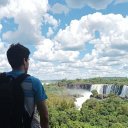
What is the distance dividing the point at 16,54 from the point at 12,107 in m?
0.73

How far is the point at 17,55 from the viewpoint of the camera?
4.85m

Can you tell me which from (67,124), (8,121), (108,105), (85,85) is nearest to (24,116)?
(8,121)

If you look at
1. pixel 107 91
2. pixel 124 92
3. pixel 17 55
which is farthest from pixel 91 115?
pixel 17 55

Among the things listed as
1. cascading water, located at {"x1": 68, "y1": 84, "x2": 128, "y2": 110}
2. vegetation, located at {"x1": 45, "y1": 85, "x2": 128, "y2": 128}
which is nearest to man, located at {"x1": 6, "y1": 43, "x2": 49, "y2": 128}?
vegetation, located at {"x1": 45, "y1": 85, "x2": 128, "y2": 128}

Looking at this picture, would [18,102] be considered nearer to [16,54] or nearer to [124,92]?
[16,54]

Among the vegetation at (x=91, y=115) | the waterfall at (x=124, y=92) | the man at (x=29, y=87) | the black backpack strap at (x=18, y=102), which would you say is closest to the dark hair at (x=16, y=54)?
the man at (x=29, y=87)

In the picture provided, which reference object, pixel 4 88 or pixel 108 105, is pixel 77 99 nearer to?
pixel 108 105

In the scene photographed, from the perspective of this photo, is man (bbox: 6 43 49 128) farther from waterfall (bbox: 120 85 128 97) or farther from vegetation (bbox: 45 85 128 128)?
waterfall (bbox: 120 85 128 97)

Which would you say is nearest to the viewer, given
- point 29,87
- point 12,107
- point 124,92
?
point 12,107

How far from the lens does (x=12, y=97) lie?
462 centimetres

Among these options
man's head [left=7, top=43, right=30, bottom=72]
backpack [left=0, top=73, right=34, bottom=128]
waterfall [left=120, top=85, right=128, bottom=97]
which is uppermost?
man's head [left=7, top=43, right=30, bottom=72]

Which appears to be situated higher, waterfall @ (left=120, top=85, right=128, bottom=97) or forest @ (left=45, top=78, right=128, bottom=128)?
waterfall @ (left=120, top=85, right=128, bottom=97)

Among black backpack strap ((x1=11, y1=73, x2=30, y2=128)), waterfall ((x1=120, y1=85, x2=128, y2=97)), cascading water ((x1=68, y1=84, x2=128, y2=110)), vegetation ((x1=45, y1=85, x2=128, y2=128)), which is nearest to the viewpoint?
black backpack strap ((x1=11, y1=73, x2=30, y2=128))

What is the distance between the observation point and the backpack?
4.60 meters
